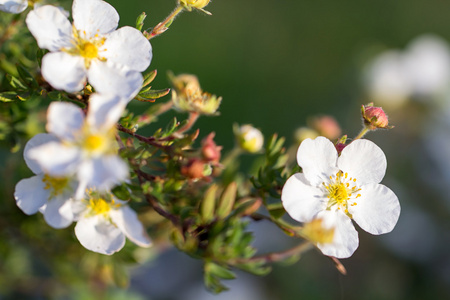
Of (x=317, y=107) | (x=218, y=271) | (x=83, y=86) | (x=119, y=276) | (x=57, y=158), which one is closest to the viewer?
(x=57, y=158)

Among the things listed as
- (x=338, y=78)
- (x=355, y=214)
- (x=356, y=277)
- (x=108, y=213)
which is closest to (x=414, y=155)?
(x=356, y=277)

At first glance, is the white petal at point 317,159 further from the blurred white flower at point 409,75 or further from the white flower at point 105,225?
the blurred white flower at point 409,75

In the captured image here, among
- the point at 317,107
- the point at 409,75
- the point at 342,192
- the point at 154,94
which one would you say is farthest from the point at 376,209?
the point at 317,107

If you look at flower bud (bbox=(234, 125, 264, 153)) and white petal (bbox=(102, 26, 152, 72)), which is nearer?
white petal (bbox=(102, 26, 152, 72))

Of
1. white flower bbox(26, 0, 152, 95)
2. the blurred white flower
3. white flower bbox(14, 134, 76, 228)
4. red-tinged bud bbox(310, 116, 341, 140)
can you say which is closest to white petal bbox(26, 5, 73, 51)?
white flower bbox(26, 0, 152, 95)

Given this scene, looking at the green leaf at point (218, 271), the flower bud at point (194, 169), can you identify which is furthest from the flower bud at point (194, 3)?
the green leaf at point (218, 271)

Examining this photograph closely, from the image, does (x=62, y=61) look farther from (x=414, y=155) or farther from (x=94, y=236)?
(x=414, y=155)

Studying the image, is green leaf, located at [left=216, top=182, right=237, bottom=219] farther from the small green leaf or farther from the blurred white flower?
the blurred white flower

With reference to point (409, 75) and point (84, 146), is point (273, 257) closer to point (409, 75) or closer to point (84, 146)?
point (84, 146)
